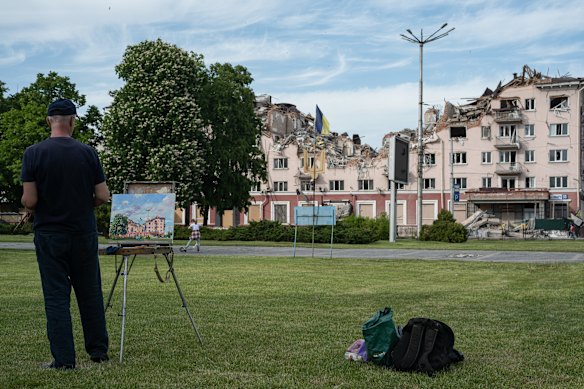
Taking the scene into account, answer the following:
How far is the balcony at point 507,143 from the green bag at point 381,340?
79.7 m

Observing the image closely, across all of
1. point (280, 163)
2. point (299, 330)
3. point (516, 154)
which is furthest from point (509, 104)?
point (299, 330)

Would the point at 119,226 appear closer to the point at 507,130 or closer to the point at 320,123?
the point at 320,123

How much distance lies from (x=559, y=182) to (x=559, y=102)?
29.8 feet

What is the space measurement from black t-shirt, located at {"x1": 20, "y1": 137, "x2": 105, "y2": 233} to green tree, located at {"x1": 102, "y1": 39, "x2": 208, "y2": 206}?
36048 mm

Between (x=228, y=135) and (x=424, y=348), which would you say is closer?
(x=424, y=348)

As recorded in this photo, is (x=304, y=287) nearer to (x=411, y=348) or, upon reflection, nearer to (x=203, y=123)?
(x=411, y=348)

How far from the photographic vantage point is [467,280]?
64.2 feet

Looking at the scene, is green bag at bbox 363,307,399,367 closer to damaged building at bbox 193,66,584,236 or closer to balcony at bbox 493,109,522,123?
damaged building at bbox 193,66,584,236

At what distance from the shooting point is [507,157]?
85.3 meters

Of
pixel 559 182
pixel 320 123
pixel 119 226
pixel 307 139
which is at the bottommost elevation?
pixel 119 226

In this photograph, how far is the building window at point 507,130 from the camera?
3351 inches

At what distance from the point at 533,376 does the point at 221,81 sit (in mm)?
44736

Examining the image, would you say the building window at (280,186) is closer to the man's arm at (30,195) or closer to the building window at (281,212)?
the building window at (281,212)

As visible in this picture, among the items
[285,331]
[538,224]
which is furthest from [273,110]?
[285,331]
